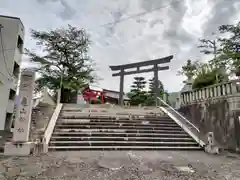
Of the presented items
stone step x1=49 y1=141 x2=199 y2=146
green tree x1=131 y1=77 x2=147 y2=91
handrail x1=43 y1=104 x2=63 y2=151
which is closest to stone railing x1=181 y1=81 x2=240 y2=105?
stone step x1=49 y1=141 x2=199 y2=146

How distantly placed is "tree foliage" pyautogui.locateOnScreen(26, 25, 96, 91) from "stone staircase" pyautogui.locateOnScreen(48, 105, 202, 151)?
16.3 feet

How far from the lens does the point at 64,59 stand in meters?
14.4

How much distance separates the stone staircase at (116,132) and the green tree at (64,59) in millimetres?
4934

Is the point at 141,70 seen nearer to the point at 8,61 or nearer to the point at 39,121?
the point at 39,121

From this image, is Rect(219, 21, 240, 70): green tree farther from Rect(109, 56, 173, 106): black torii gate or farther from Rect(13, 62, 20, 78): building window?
Rect(13, 62, 20, 78): building window

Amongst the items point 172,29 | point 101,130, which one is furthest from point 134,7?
point 101,130

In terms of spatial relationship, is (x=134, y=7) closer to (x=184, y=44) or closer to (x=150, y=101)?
(x=184, y=44)

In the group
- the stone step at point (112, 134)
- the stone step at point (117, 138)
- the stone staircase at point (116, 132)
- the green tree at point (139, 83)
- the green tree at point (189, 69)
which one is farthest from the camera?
the green tree at point (139, 83)

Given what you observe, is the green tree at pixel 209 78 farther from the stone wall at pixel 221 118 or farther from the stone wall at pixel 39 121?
the stone wall at pixel 39 121

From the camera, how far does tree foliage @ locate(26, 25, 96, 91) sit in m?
13.7

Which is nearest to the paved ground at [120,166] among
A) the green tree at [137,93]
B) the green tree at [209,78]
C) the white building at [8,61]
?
the green tree at [209,78]

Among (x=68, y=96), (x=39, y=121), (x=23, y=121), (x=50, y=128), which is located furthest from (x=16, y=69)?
(x=23, y=121)

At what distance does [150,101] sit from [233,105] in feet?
48.9

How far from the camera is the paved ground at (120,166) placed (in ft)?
12.4
